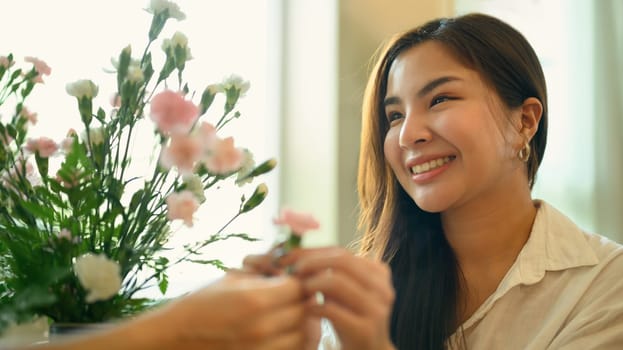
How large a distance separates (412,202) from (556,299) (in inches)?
13.8

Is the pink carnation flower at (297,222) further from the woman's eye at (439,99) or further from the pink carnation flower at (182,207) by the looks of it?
the woman's eye at (439,99)

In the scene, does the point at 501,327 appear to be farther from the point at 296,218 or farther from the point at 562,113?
the point at 562,113

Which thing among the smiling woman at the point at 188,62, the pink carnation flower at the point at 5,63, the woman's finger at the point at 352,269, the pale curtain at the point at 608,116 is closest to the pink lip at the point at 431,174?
the smiling woman at the point at 188,62

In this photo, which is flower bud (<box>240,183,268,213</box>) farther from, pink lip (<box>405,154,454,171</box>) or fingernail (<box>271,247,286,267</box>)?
pink lip (<box>405,154,454,171</box>)

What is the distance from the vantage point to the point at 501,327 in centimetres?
111

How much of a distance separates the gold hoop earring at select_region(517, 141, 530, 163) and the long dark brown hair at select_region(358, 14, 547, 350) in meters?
0.04

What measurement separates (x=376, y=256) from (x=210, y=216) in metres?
0.55

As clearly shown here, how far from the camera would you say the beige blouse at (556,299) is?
1.00m

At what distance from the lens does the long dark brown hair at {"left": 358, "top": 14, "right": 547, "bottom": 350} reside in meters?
1.19

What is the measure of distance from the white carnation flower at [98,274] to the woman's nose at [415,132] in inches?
26.6

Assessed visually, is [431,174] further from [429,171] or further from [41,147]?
[41,147]

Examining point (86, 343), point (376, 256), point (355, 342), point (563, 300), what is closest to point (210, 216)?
point (376, 256)

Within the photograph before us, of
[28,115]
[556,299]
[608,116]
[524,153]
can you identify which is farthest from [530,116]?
[28,115]

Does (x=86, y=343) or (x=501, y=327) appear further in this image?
(x=501, y=327)
